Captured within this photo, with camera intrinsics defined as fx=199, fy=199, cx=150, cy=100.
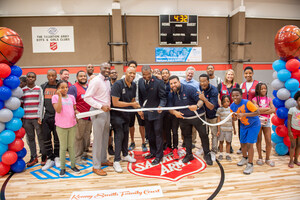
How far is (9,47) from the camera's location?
10.8 ft

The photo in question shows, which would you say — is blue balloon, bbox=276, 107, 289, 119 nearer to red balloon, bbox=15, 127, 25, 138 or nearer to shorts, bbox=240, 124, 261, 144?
shorts, bbox=240, 124, 261, 144

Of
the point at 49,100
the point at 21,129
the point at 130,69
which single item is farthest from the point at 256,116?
the point at 21,129

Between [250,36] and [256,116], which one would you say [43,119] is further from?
[250,36]

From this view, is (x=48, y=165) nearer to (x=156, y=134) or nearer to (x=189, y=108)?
(x=156, y=134)

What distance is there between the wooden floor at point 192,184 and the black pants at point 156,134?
736 mm

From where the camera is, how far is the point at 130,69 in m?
3.47

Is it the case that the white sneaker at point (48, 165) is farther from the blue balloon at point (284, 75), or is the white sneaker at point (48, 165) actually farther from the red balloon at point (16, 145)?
the blue balloon at point (284, 75)

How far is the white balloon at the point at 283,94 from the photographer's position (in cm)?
386

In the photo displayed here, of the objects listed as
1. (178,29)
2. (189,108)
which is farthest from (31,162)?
(178,29)

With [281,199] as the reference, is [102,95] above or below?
above

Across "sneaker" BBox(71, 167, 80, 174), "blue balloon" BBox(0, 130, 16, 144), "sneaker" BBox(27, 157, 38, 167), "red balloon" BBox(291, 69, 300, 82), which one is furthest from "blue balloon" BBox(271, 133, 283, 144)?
"blue balloon" BBox(0, 130, 16, 144)

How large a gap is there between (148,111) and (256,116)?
192cm

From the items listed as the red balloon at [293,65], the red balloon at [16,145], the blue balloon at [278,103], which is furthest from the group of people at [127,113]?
the red balloon at [293,65]

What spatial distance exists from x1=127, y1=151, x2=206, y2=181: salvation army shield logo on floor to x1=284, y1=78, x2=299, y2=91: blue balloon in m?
2.20
